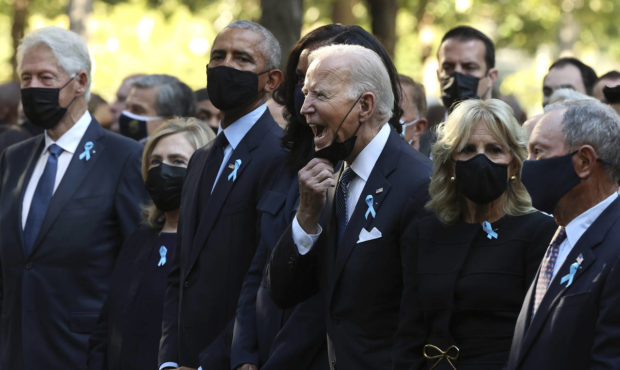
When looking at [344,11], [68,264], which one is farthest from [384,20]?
[68,264]

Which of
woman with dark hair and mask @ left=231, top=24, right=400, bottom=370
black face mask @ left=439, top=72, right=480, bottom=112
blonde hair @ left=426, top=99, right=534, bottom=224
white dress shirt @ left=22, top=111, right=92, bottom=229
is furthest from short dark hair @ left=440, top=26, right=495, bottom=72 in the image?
blonde hair @ left=426, top=99, right=534, bottom=224

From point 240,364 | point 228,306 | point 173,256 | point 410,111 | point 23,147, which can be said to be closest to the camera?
point 240,364

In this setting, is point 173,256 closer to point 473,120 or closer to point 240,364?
point 240,364

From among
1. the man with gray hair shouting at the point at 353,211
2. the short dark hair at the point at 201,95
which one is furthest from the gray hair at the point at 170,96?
the man with gray hair shouting at the point at 353,211

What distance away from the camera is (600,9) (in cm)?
3200

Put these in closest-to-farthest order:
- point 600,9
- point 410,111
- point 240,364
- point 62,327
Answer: point 240,364, point 62,327, point 410,111, point 600,9

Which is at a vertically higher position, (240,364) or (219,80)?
(219,80)

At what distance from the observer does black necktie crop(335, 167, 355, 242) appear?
5.81 m

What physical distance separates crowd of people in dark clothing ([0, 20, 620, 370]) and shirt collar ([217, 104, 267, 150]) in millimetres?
13

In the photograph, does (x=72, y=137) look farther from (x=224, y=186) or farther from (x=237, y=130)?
(x=224, y=186)

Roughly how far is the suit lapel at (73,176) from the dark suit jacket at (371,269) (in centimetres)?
261

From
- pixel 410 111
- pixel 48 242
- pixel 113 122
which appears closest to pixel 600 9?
pixel 113 122

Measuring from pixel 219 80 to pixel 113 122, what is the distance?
5.75 m

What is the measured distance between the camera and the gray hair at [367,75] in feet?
18.9
